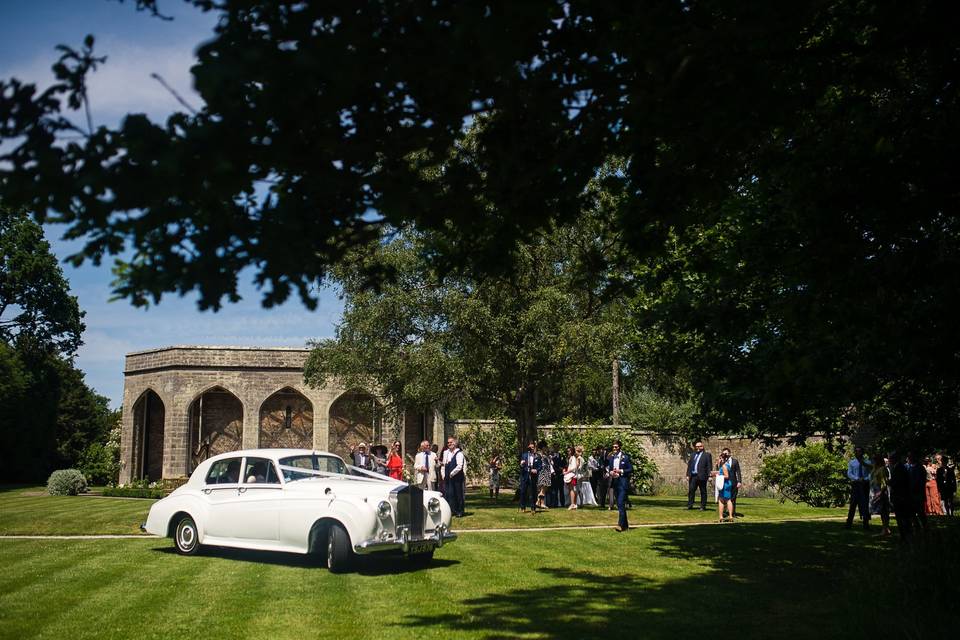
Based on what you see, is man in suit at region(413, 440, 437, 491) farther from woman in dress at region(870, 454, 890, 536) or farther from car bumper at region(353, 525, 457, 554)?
woman in dress at region(870, 454, 890, 536)

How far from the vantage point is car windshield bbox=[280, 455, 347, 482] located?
12297 millimetres

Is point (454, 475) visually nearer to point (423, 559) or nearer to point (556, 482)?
point (556, 482)

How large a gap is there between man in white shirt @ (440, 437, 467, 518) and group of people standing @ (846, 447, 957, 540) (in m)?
8.30

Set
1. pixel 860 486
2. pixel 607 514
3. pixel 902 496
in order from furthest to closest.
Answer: pixel 607 514 < pixel 860 486 < pixel 902 496

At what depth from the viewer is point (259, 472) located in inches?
491

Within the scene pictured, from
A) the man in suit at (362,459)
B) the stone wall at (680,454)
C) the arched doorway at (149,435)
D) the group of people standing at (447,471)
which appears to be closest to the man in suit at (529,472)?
the group of people standing at (447,471)

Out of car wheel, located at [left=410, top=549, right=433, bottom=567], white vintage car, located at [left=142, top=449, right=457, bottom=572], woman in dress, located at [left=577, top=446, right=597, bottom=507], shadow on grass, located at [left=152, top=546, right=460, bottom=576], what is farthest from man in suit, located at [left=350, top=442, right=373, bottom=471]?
car wheel, located at [left=410, top=549, right=433, bottom=567]

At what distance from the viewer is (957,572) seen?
856cm

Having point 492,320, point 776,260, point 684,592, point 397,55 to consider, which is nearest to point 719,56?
point 397,55

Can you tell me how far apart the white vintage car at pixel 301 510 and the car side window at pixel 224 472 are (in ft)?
0.05

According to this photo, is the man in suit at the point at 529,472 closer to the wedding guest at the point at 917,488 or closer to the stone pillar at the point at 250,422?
the wedding guest at the point at 917,488

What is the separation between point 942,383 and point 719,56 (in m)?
8.11

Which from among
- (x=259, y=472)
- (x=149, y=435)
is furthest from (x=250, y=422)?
(x=259, y=472)

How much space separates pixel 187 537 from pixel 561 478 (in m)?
12.8
